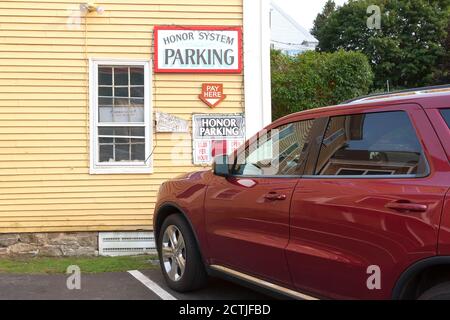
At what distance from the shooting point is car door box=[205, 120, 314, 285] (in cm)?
386

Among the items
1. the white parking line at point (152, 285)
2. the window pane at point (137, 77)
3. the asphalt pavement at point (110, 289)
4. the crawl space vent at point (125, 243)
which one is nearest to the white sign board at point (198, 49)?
the window pane at point (137, 77)

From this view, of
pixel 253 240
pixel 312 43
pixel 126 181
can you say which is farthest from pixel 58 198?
pixel 312 43

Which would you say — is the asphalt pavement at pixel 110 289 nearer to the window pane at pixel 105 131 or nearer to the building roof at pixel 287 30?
the window pane at pixel 105 131

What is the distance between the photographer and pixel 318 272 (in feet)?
11.6

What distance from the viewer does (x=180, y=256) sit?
16.9 ft

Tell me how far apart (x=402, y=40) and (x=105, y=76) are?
91.3ft

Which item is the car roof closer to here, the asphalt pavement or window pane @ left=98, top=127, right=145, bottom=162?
the asphalt pavement

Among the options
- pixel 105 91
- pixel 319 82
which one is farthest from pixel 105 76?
pixel 319 82

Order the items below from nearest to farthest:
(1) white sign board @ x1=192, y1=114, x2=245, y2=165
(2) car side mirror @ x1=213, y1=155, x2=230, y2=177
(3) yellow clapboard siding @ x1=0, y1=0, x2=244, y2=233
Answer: (2) car side mirror @ x1=213, y1=155, x2=230, y2=177 → (3) yellow clapboard siding @ x1=0, y1=0, x2=244, y2=233 → (1) white sign board @ x1=192, y1=114, x2=245, y2=165

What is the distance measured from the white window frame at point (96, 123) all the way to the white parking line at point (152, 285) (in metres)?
1.73

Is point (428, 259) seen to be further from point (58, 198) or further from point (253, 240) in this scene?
point (58, 198)

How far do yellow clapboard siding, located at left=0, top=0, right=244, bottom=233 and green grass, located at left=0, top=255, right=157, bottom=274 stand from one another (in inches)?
18.4

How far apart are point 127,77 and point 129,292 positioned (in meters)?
3.39

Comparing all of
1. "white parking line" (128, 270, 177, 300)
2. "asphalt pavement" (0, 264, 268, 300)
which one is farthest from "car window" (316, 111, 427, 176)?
"white parking line" (128, 270, 177, 300)
